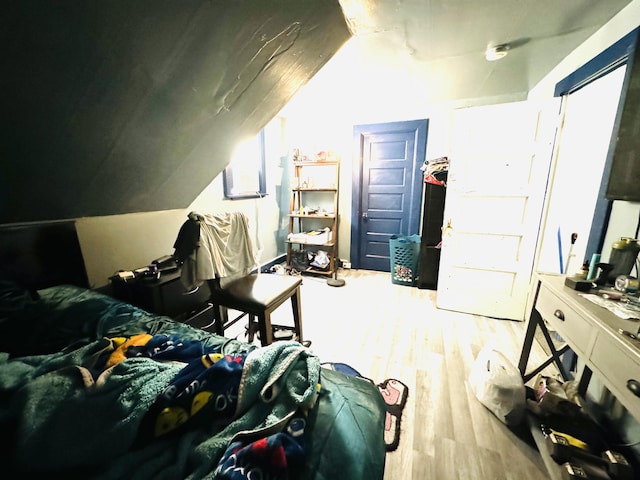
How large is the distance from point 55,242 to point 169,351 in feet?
3.39

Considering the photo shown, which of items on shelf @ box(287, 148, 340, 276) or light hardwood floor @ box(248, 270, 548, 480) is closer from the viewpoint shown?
light hardwood floor @ box(248, 270, 548, 480)

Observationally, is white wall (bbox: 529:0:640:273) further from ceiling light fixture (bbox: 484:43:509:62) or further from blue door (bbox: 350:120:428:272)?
blue door (bbox: 350:120:428:272)

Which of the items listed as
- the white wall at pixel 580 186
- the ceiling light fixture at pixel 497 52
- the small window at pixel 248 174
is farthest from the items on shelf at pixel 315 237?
the ceiling light fixture at pixel 497 52

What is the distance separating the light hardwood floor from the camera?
1.12m

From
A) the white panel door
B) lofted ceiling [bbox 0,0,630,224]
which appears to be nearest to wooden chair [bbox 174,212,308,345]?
lofted ceiling [bbox 0,0,630,224]

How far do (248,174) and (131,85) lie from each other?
87.0 inches

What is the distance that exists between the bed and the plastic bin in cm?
248

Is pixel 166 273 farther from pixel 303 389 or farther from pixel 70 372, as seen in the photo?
pixel 303 389

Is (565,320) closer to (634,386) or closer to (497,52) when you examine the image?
(634,386)

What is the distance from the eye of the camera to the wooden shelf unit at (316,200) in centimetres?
343

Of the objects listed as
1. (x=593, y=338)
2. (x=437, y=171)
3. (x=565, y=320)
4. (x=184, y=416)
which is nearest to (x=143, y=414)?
(x=184, y=416)

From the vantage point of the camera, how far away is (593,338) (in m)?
0.92

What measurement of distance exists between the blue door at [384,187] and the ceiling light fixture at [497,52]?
1237mm

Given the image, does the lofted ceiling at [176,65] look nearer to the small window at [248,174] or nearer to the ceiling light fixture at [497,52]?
the ceiling light fixture at [497,52]
